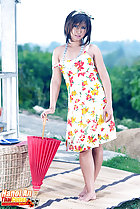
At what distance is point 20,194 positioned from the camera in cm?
276

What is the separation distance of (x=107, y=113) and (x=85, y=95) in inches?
→ 9.1

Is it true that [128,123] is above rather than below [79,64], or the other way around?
below

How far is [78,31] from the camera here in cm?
279

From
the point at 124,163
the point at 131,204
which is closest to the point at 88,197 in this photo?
the point at 131,204

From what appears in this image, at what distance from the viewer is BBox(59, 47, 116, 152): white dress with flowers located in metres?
2.82

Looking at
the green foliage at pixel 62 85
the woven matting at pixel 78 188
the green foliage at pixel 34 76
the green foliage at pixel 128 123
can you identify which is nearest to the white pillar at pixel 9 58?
the woven matting at pixel 78 188

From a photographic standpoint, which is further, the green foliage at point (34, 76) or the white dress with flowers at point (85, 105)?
the green foliage at point (34, 76)

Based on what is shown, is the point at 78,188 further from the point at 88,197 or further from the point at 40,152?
the point at 40,152

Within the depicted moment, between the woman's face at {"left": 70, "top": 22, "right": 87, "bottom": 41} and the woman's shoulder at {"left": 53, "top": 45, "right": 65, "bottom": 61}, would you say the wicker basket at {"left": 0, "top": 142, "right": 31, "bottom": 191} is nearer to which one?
the woman's shoulder at {"left": 53, "top": 45, "right": 65, "bottom": 61}

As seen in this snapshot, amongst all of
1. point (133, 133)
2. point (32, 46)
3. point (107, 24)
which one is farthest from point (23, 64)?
point (133, 133)

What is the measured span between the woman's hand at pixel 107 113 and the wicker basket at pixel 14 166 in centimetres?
75

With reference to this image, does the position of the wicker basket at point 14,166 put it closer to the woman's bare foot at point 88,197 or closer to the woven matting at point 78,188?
the woven matting at point 78,188

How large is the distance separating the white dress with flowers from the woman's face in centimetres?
14

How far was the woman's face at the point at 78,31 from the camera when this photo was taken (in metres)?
2.79
